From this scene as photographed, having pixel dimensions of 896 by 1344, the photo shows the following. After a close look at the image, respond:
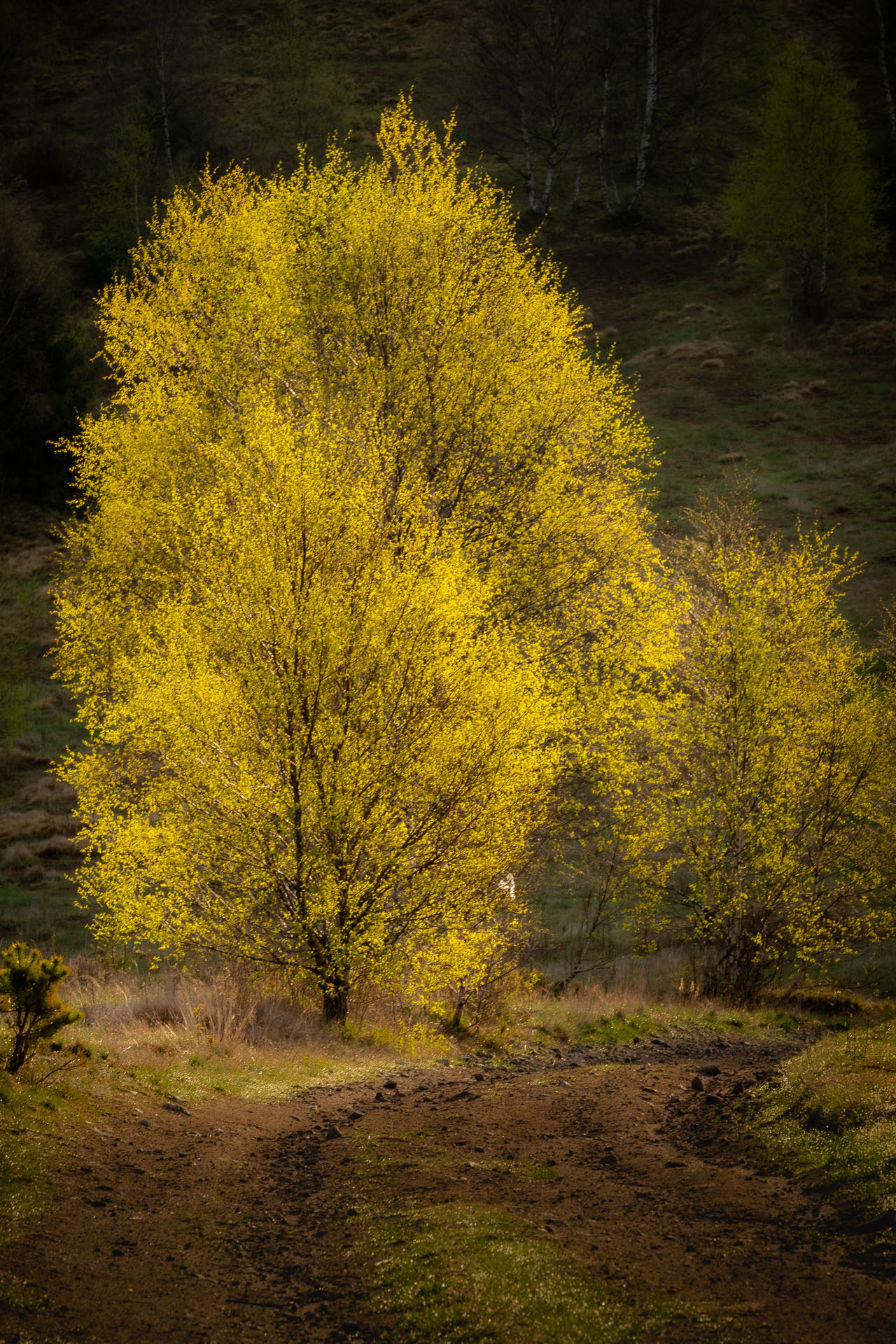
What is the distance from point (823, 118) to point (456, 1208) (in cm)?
5245

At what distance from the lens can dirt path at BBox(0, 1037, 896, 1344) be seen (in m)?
4.68

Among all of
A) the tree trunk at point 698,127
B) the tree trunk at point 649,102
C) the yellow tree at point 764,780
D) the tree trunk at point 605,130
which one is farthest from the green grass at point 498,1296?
the tree trunk at point 698,127

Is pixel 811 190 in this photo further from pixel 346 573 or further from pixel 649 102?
pixel 346 573

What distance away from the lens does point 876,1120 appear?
7.21 meters

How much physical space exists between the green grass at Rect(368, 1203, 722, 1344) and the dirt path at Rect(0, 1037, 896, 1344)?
121 mm

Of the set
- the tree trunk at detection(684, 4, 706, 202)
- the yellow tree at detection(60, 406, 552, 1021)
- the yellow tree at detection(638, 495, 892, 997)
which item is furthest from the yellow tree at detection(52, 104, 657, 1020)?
the tree trunk at detection(684, 4, 706, 202)

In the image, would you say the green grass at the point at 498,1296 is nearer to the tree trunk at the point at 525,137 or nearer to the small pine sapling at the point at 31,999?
the small pine sapling at the point at 31,999

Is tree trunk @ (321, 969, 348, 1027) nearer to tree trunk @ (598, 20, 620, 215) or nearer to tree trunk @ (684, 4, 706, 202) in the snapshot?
tree trunk @ (598, 20, 620, 215)

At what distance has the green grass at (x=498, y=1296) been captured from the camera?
4.49 meters

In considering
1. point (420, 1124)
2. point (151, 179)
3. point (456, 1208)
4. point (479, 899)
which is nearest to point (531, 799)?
point (479, 899)

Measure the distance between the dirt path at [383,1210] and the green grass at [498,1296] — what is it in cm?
12

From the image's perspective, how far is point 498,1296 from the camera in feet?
15.8

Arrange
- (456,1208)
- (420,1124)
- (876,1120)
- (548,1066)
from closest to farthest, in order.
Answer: (456,1208) < (876,1120) < (420,1124) < (548,1066)

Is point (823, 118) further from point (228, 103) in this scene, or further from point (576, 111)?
point (228, 103)
